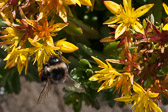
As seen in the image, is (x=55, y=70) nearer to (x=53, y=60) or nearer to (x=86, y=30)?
(x=53, y=60)

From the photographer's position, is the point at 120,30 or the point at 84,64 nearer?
the point at 120,30

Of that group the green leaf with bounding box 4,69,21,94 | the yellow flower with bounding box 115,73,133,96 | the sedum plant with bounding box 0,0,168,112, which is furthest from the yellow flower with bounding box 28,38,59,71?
the green leaf with bounding box 4,69,21,94

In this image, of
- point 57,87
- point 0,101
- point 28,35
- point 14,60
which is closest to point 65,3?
point 28,35

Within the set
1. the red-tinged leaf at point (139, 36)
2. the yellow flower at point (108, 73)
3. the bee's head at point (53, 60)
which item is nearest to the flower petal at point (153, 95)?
the yellow flower at point (108, 73)

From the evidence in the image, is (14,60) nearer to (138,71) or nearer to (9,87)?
(138,71)

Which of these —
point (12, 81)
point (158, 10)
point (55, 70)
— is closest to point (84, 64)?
point (55, 70)

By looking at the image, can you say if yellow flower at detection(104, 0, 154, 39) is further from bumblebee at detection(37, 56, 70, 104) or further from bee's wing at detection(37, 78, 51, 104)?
bee's wing at detection(37, 78, 51, 104)

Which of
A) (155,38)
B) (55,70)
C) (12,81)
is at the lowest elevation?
(12,81)
